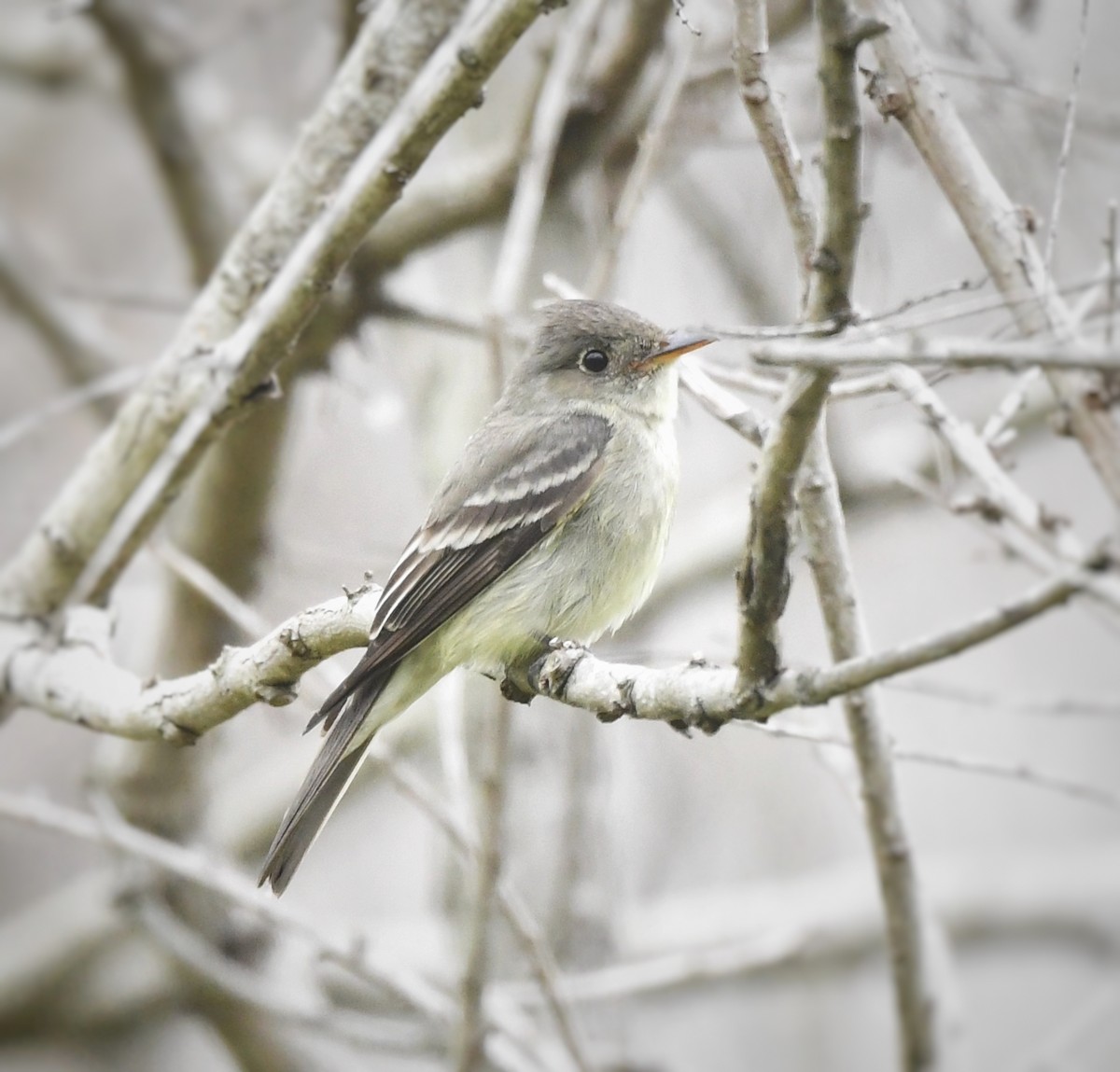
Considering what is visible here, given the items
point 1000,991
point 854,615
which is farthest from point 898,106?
point 1000,991

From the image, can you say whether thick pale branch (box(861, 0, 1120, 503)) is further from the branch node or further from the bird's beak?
the branch node

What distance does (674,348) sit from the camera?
12.2ft

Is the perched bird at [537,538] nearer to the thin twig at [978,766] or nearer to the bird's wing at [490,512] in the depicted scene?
the bird's wing at [490,512]

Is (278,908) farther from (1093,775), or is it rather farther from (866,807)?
(1093,775)

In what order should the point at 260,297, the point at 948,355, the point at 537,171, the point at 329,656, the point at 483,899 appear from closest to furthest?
the point at 948,355 → the point at 329,656 → the point at 483,899 → the point at 260,297 → the point at 537,171

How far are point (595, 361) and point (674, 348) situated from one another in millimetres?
416

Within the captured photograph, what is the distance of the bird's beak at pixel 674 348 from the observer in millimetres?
3629

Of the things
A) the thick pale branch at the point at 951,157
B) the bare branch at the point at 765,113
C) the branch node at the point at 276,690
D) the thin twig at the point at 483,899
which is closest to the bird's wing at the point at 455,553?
the branch node at the point at 276,690

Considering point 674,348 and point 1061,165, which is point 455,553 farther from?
point 1061,165

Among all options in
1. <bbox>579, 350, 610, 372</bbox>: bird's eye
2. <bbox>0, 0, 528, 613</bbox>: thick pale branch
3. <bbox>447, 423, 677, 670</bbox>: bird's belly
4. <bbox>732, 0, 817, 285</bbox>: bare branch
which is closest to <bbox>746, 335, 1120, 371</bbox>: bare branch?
<bbox>732, 0, 817, 285</bbox>: bare branch

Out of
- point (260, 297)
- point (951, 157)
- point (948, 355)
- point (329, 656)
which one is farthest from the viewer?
point (260, 297)

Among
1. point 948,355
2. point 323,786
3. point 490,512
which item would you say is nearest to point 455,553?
point 490,512

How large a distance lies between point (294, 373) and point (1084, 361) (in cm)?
408

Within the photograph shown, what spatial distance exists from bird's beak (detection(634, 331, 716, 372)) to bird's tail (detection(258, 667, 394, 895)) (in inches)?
47.0
